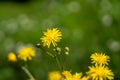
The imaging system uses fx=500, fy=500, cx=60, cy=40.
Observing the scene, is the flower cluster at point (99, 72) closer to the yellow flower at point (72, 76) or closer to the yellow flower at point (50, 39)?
the yellow flower at point (72, 76)

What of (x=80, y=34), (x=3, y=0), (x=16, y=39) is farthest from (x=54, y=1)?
(x=3, y=0)

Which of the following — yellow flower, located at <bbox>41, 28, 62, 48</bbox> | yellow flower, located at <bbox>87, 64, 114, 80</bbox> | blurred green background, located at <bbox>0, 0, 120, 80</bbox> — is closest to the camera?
yellow flower, located at <bbox>87, 64, 114, 80</bbox>

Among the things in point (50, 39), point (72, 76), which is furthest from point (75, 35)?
point (72, 76)

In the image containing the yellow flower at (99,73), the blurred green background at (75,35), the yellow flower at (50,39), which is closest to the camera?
the yellow flower at (99,73)

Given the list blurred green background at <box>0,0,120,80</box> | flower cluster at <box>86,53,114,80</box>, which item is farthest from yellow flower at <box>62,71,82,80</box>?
blurred green background at <box>0,0,120,80</box>

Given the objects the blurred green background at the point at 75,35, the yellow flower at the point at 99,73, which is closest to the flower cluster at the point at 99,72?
the yellow flower at the point at 99,73

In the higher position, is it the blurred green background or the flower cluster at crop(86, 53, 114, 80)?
the blurred green background

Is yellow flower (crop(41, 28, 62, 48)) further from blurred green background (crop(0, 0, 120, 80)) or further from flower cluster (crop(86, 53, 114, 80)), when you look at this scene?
blurred green background (crop(0, 0, 120, 80))

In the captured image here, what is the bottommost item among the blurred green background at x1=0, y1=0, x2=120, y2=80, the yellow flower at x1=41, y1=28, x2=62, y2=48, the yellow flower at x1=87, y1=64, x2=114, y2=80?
the yellow flower at x1=87, y1=64, x2=114, y2=80

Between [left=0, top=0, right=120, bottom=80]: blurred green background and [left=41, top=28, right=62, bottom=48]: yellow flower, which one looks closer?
[left=41, top=28, right=62, bottom=48]: yellow flower

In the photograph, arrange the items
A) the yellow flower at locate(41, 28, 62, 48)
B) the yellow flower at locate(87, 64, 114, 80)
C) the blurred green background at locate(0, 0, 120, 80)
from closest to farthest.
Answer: the yellow flower at locate(87, 64, 114, 80)
the yellow flower at locate(41, 28, 62, 48)
the blurred green background at locate(0, 0, 120, 80)
